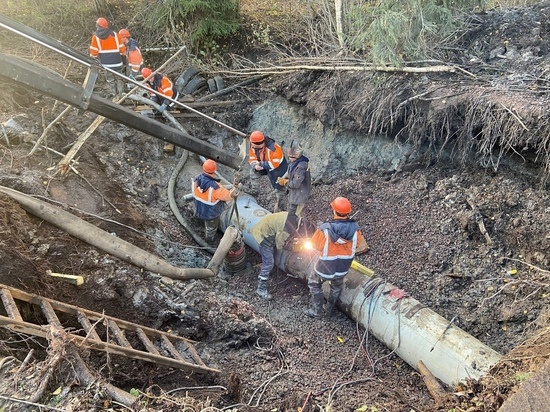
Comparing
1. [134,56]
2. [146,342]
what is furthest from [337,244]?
[134,56]

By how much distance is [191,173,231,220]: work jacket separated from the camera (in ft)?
23.9

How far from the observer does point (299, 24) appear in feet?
35.9

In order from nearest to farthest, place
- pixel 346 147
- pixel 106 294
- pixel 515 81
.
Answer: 1. pixel 106 294
2. pixel 515 81
3. pixel 346 147

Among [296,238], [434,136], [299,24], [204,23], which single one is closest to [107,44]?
[204,23]

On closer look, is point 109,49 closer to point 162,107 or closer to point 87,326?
point 162,107

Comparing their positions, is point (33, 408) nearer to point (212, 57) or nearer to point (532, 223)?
point (532, 223)

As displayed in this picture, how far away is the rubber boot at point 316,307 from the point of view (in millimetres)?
6461

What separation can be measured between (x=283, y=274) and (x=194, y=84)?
5815 mm

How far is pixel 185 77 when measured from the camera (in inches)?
427

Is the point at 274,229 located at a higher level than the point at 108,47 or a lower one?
lower

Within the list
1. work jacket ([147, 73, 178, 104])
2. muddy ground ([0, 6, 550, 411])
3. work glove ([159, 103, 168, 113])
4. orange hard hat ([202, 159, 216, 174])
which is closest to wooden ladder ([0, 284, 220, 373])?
muddy ground ([0, 6, 550, 411])

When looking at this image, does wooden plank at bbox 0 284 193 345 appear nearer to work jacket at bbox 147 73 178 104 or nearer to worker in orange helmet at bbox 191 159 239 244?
worker in orange helmet at bbox 191 159 239 244

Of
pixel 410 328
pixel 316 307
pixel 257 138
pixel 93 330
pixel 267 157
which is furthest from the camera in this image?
pixel 267 157

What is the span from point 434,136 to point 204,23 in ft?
20.4
